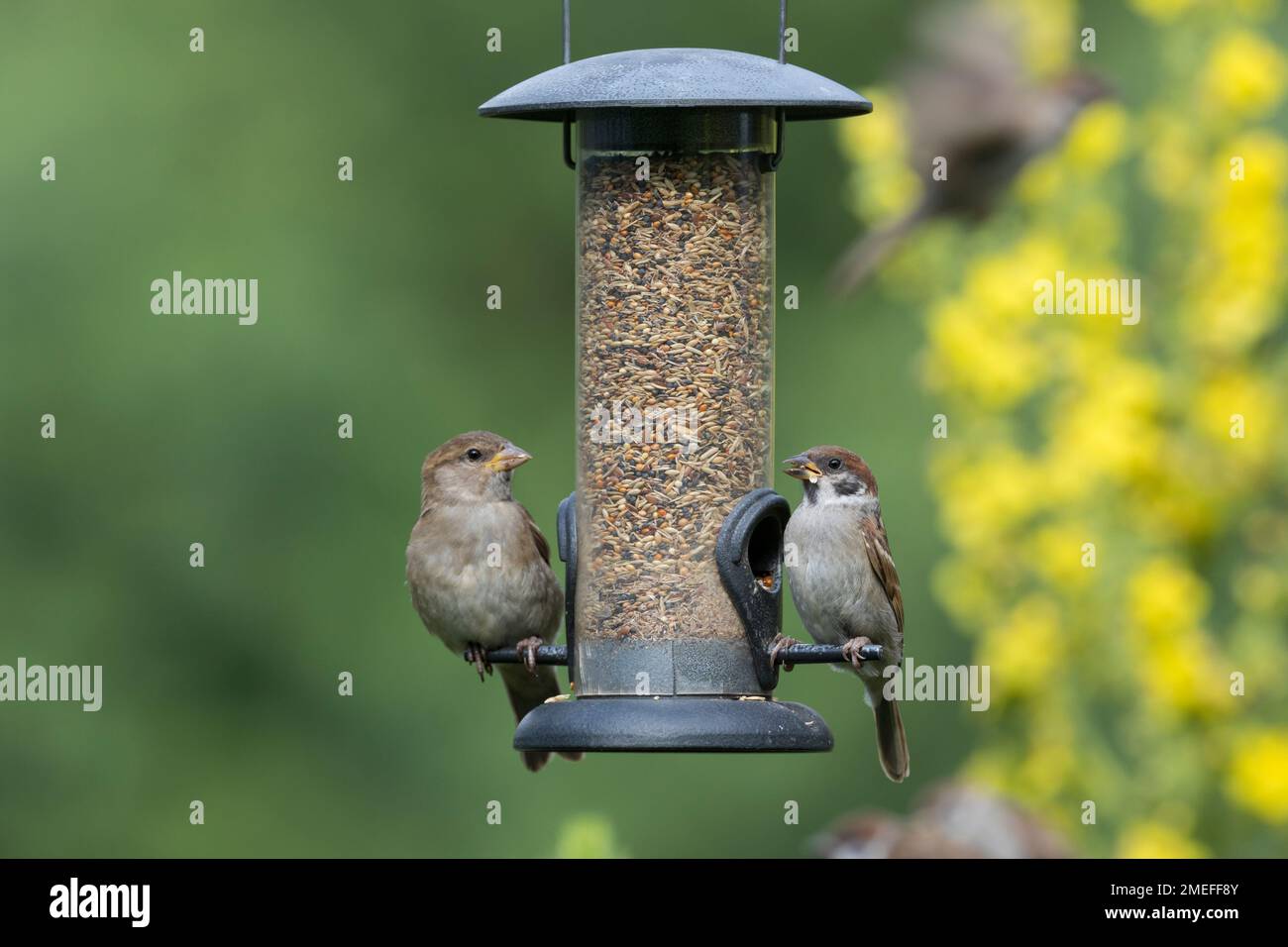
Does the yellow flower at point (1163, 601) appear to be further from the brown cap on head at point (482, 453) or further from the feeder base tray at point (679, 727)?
the brown cap on head at point (482, 453)

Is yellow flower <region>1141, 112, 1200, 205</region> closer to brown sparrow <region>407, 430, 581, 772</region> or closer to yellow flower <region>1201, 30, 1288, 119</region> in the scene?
yellow flower <region>1201, 30, 1288, 119</region>

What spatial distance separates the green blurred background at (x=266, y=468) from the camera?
1416 cm

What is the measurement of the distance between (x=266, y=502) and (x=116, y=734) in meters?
1.47

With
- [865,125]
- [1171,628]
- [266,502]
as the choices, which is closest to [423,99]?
[266,502]

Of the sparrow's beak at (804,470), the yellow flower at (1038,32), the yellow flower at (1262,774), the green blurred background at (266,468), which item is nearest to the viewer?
the sparrow's beak at (804,470)

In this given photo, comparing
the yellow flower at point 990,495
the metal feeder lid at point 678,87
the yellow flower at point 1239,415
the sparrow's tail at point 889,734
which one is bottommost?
the sparrow's tail at point 889,734

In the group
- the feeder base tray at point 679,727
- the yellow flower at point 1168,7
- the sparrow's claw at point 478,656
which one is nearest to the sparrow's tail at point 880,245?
the yellow flower at point 1168,7

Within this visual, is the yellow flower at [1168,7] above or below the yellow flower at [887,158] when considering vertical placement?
above

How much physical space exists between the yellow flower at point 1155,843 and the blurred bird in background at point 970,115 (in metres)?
2.12

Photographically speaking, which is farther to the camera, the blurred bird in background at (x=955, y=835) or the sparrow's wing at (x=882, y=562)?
the sparrow's wing at (x=882, y=562)

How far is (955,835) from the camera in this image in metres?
7.71

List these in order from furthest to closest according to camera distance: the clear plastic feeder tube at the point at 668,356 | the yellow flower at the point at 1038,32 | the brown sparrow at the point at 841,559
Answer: the yellow flower at the point at 1038,32 → the brown sparrow at the point at 841,559 → the clear plastic feeder tube at the point at 668,356

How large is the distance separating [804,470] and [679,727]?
4.01 ft

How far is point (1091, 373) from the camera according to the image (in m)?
9.09
